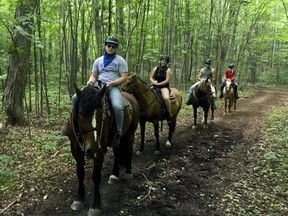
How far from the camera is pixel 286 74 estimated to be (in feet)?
129

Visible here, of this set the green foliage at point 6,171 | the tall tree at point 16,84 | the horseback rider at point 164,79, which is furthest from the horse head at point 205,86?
the green foliage at point 6,171

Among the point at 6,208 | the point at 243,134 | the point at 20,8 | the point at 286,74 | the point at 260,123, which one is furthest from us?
the point at 286,74

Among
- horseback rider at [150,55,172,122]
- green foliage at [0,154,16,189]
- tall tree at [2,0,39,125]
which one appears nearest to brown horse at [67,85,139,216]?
green foliage at [0,154,16,189]

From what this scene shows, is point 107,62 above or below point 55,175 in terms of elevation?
above

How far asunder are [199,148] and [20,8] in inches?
246

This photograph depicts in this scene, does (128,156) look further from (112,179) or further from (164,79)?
(164,79)

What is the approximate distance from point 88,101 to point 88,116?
0.72 feet

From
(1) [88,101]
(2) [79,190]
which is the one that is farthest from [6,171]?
(1) [88,101]

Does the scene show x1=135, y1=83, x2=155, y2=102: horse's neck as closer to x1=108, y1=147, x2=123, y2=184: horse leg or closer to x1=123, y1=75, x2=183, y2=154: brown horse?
x1=123, y1=75, x2=183, y2=154: brown horse

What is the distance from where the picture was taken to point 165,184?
5566mm

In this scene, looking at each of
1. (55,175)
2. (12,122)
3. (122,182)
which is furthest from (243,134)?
(12,122)

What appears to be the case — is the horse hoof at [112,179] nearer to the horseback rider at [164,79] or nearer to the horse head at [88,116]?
the horse head at [88,116]

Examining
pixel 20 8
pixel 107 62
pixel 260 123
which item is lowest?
pixel 260 123

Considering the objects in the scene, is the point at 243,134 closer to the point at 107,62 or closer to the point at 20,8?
the point at 107,62
